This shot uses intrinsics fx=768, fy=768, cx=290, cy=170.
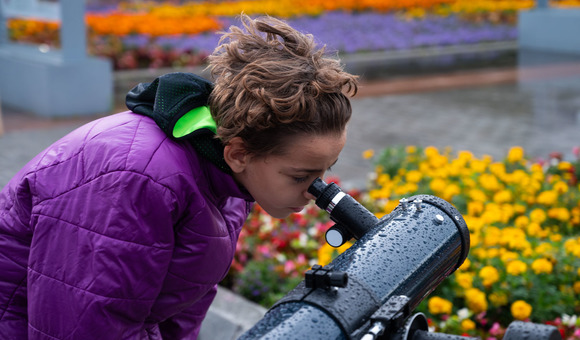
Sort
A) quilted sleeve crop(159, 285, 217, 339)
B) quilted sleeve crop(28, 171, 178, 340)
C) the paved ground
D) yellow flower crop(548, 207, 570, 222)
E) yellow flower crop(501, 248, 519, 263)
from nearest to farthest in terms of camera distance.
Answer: quilted sleeve crop(28, 171, 178, 340)
quilted sleeve crop(159, 285, 217, 339)
yellow flower crop(501, 248, 519, 263)
yellow flower crop(548, 207, 570, 222)
the paved ground

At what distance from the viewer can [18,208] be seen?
5.45 ft

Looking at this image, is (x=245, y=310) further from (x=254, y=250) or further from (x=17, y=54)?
(x=17, y=54)

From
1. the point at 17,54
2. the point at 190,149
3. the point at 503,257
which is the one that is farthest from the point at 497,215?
the point at 17,54

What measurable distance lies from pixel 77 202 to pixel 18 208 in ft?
0.67

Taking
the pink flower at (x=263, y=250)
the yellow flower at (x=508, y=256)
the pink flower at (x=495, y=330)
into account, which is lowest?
the pink flower at (x=263, y=250)

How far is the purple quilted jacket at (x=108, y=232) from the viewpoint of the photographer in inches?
59.5

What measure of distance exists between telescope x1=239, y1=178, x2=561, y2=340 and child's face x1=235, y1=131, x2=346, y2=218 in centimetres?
5

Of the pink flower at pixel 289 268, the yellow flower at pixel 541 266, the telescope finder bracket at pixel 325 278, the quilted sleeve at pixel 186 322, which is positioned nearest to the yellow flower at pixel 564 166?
the yellow flower at pixel 541 266

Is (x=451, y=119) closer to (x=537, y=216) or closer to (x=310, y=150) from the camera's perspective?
(x=537, y=216)

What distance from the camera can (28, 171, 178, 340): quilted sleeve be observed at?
1.50 m

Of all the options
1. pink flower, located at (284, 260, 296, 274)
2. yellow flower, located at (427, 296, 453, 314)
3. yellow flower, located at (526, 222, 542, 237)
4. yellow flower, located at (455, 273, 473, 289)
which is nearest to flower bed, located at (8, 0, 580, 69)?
pink flower, located at (284, 260, 296, 274)

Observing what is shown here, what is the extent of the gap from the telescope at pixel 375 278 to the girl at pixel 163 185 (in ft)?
0.53

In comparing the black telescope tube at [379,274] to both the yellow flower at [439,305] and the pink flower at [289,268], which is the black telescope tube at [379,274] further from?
the pink flower at [289,268]

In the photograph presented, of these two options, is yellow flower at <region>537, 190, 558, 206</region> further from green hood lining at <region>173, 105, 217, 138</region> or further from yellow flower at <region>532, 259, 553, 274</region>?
green hood lining at <region>173, 105, 217, 138</region>
